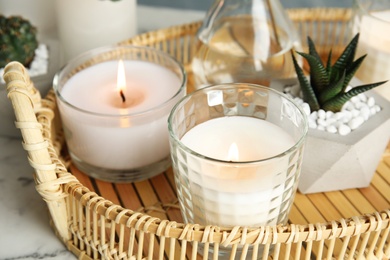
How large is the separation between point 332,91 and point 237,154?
121mm

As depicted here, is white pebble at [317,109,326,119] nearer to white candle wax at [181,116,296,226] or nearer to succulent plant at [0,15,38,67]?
white candle wax at [181,116,296,226]

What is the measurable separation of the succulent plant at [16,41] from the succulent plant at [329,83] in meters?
0.31

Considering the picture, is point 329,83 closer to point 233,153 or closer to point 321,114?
point 321,114

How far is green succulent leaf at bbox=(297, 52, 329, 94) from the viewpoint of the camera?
0.57 meters

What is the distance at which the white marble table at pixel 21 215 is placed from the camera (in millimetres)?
582

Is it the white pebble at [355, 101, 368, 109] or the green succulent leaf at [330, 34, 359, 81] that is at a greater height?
the green succulent leaf at [330, 34, 359, 81]

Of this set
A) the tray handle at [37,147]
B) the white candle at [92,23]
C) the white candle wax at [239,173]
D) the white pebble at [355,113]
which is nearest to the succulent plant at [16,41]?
the white candle at [92,23]

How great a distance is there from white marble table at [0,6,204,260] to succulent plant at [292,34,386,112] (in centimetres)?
27

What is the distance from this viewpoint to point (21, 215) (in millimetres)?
619

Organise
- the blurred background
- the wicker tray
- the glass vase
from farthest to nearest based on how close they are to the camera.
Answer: the blurred background, the glass vase, the wicker tray

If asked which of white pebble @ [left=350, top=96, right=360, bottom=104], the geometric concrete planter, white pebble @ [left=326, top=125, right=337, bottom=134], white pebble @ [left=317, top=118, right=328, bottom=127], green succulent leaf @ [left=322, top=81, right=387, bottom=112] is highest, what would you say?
green succulent leaf @ [left=322, top=81, right=387, bottom=112]

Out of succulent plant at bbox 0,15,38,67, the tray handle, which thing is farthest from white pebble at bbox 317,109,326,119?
succulent plant at bbox 0,15,38,67

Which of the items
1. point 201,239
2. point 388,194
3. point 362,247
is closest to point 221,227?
point 201,239

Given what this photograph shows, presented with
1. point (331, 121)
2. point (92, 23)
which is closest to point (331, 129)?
point (331, 121)
